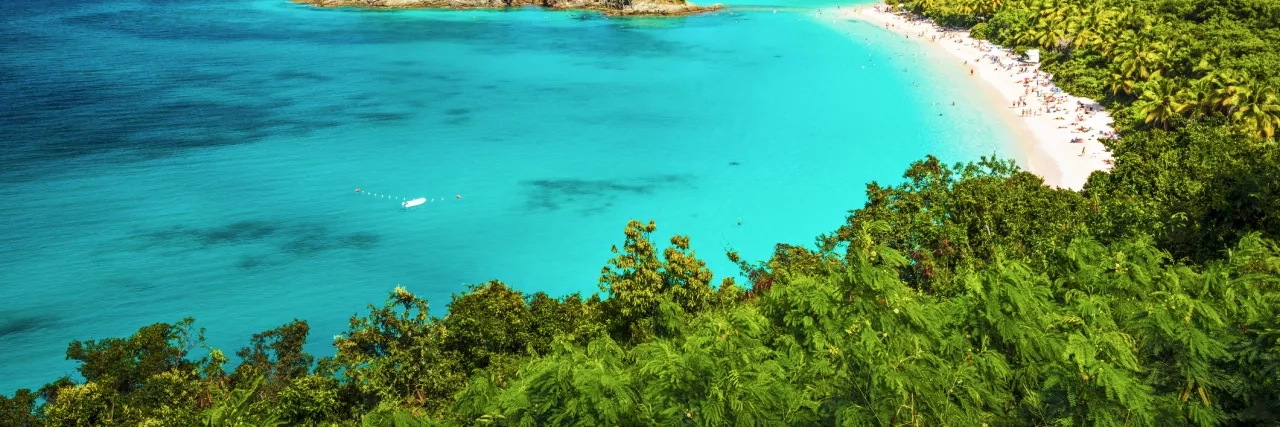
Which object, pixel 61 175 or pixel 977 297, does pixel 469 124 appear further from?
pixel 977 297

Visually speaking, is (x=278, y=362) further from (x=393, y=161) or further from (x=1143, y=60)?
(x=1143, y=60)

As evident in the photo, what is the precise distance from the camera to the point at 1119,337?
12.4 m

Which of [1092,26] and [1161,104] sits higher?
[1092,26]

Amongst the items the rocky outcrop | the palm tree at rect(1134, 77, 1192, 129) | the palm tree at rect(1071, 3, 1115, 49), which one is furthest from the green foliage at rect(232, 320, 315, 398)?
the rocky outcrop

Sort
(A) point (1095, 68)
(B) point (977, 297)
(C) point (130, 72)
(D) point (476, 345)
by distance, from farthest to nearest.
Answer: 1. (C) point (130, 72)
2. (A) point (1095, 68)
3. (D) point (476, 345)
4. (B) point (977, 297)

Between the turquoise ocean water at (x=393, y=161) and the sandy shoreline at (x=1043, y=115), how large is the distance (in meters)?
2.69

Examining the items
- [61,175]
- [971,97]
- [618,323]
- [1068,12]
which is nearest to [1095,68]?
[971,97]

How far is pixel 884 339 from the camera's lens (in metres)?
13.0

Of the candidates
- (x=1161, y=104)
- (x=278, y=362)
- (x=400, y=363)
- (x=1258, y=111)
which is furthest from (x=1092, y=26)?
(x=278, y=362)

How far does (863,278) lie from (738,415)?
3578 mm

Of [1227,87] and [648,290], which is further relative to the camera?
[1227,87]

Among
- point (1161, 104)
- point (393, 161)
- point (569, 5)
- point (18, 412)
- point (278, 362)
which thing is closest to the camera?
point (18, 412)

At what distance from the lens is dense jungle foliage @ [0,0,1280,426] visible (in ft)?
38.4

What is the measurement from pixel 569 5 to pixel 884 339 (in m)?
117
